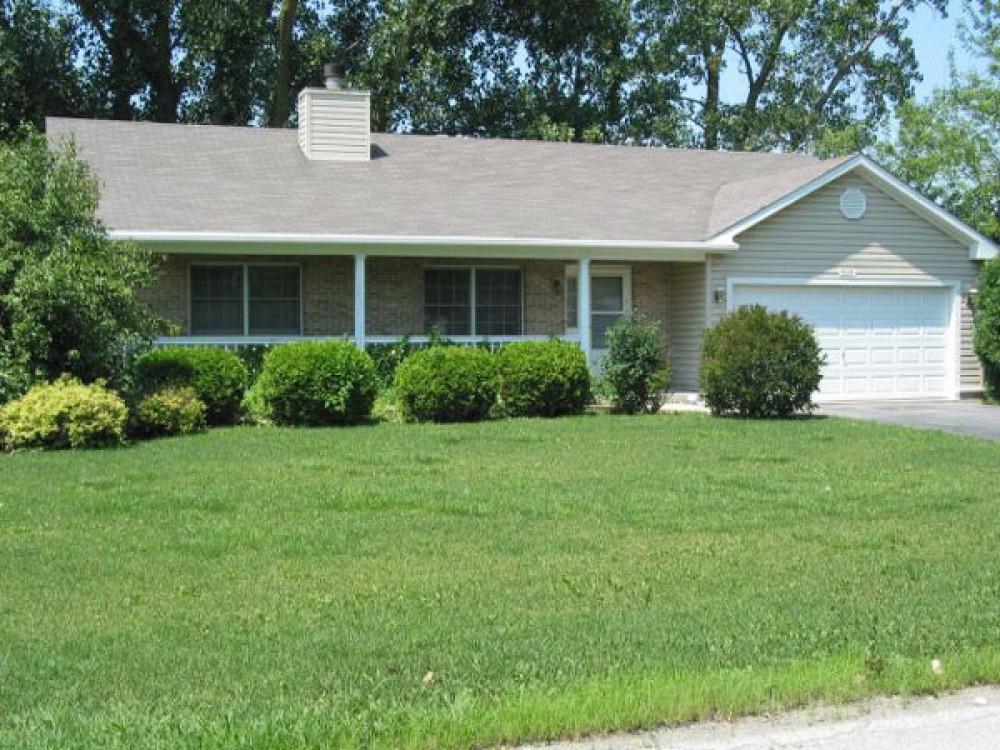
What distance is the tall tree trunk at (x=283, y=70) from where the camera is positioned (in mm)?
32250

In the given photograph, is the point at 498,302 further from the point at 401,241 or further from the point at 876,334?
the point at 876,334

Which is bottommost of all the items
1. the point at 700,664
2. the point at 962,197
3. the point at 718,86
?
the point at 700,664

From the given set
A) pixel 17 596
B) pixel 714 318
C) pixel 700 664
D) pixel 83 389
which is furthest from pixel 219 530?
pixel 714 318

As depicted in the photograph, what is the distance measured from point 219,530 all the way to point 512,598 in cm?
308

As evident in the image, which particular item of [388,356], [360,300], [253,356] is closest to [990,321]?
[388,356]

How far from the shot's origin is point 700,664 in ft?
19.9

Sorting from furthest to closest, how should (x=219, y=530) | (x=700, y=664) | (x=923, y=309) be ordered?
(x=923, y=309)
(x=219, y=530)
(x=700, y=664)

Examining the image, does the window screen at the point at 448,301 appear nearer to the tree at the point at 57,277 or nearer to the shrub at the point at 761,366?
the shrub at the point at 761,366

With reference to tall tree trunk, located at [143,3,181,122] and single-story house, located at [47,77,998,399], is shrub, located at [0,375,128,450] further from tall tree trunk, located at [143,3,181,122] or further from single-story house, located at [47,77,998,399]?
tall tree trunk, located at [143,3,181,122]

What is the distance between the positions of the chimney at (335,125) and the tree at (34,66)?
1108 cm

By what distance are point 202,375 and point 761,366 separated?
8.21 meters

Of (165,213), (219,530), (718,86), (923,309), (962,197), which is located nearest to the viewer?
(219,530)

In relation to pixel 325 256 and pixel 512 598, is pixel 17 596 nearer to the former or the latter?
pixel 512 598

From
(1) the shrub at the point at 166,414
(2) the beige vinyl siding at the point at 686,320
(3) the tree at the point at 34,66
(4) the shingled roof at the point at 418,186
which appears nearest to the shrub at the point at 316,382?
(1) the shrub at the point at 166,414
